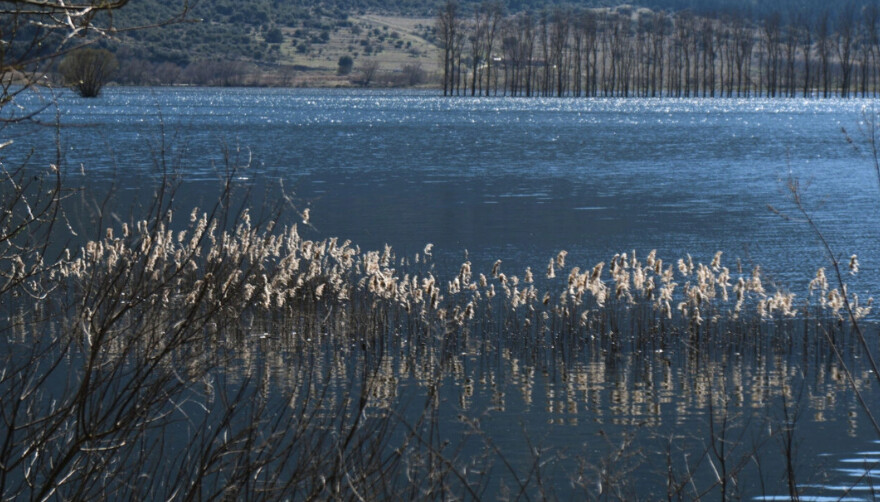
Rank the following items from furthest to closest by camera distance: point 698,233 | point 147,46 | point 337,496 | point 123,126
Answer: point 147,46 → point 123,126 → point 698,233 → point 337,496

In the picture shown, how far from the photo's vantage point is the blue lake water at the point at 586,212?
10695 mm

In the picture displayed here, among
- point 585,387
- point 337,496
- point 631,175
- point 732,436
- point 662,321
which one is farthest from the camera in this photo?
point 631,175

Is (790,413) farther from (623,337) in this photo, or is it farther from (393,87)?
(393,87)

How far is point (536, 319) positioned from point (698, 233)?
1173 cm

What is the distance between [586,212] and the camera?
95.5 ft

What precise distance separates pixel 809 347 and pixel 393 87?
17414cm

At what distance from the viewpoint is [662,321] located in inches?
536

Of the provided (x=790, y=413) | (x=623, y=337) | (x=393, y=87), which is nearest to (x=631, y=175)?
(x=623, y=337)

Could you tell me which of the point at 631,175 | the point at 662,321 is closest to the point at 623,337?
the point at 662,321

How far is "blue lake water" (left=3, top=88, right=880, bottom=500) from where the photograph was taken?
10695 mm

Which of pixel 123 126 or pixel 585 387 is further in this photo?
pixel 123 126

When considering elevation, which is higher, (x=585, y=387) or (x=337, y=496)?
(x=337, y=496)

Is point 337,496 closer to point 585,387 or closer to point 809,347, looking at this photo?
point 585,387

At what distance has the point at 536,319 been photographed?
561 inches
